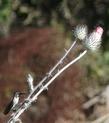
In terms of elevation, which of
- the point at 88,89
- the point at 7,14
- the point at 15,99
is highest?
the point at 7,14

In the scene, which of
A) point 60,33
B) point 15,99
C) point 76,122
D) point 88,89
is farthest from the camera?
point 60,33

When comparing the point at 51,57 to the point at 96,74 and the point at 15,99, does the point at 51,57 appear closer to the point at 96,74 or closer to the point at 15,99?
the point at 96,74

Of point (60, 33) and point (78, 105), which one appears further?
point (60, 33)

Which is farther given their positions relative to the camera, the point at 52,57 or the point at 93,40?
the point at 52,57

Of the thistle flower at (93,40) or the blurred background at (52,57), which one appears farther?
the blurred background at (52,57)

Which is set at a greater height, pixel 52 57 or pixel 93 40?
pixel 52 57

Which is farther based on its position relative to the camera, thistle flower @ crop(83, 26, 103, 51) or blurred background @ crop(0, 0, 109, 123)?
blurred background @ crop(0, 0, 109, 123)

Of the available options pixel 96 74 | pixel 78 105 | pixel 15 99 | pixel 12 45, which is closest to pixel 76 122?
pixel 78 105

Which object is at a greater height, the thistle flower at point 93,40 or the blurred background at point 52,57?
the blurred background at point 52,57
